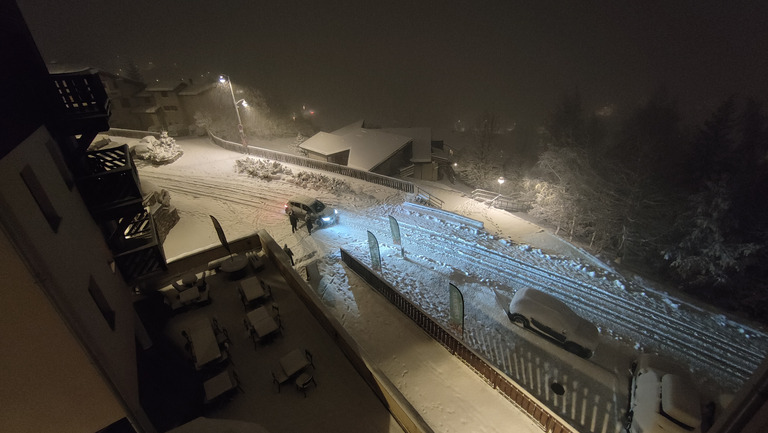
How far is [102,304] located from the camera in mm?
5785

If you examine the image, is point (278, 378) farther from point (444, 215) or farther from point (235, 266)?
point (444, 215)

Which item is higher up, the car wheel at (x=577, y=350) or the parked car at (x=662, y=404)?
the parked car at (x=662, y=404)

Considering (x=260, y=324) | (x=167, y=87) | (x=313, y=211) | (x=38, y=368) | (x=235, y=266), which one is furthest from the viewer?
(x=167, y=87)

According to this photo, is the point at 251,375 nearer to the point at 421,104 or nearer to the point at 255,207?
the point at 255,207

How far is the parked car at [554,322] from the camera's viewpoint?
460 inches

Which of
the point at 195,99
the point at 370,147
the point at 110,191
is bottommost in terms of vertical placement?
the point at 370,147

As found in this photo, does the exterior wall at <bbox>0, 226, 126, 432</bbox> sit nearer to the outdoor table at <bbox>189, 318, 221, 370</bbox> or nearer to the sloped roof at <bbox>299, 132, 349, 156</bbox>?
the outdoor table at <bbox>189, 318, 221, 370</bbox>

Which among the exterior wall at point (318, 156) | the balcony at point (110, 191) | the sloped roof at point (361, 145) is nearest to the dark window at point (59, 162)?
the balcony at point (110, 191)

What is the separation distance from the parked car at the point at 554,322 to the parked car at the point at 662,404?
5.68 ft

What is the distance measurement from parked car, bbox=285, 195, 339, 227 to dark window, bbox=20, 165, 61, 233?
13.1m

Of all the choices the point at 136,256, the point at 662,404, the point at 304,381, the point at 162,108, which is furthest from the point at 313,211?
the point at 162,108

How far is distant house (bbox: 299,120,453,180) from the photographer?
32.2 m

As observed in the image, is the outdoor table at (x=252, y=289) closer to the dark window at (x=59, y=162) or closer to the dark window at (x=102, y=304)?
the dark window at (x=102, y=304)

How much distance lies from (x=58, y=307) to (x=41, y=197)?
2.06m
